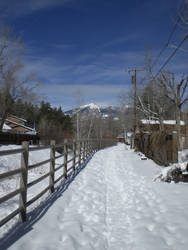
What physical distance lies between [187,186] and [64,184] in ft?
12.2

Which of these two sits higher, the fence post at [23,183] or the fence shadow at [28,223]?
the fence post at [23,183]

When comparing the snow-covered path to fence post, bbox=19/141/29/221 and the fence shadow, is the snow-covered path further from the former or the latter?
fence post, bbox=19/141/29/221

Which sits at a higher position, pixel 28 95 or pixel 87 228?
pixel 28 95

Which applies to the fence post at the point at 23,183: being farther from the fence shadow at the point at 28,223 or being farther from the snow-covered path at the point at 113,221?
the snow-covered path at the point at 113,221

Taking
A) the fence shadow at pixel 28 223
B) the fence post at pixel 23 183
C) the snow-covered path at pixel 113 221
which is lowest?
the snow-covered path at pixel 113 221

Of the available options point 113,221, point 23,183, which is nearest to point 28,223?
point 23,183

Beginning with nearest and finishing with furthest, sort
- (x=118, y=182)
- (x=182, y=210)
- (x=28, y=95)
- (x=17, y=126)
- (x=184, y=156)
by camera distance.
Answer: (x=182, y=210)
(x=118, y=182)
(x=184, y=156)
(x=28, y=95)
(x=17, y=126)

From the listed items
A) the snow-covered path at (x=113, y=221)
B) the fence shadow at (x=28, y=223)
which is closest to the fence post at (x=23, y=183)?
the fence shadow at (x=28, y=223)

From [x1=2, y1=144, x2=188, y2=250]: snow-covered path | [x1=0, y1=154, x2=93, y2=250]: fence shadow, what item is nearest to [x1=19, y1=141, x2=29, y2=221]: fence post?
[x1=0, y1=154, x2=93, y2=250]: fence shadow

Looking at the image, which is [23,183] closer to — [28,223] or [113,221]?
[28,223]

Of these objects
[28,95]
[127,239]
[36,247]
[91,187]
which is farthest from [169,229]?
[28,95]

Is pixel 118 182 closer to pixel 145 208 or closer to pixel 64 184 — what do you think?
pixel 64 184

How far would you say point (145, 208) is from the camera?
5012 mm

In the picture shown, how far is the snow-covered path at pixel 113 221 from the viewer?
3.35m
